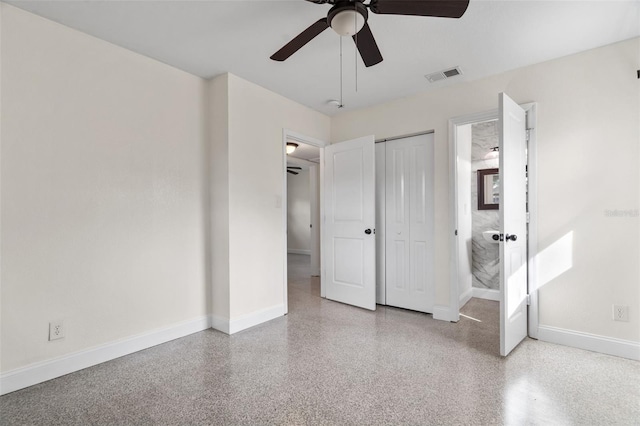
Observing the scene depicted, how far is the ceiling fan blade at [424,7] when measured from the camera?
1544 millimetres

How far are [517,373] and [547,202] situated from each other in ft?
4.97

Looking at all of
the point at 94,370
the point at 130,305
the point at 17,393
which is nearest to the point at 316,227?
the point at 130,305

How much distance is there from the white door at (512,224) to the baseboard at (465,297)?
3.44ft

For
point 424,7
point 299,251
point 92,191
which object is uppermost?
point 424,7

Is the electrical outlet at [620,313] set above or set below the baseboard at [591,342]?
above

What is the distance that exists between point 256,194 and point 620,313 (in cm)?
338

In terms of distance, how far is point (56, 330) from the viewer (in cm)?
230

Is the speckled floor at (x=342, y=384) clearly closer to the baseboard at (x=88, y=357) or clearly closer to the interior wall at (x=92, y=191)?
the baseboard at (x=88, y=357)

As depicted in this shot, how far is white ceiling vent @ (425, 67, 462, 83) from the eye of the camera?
3037 millimetres

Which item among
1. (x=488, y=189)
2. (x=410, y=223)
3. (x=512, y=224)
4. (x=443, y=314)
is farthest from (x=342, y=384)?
(x=488, y=189)

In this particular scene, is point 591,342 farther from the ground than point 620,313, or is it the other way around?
point 620,313

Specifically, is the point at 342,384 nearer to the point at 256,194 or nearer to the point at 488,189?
the point at 256,194

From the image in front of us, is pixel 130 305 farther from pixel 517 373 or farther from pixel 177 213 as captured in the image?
pixel 517 373

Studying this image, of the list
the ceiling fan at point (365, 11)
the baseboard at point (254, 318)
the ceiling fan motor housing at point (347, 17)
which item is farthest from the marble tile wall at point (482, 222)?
the ceiling fan motor housing at point (347, 17)
